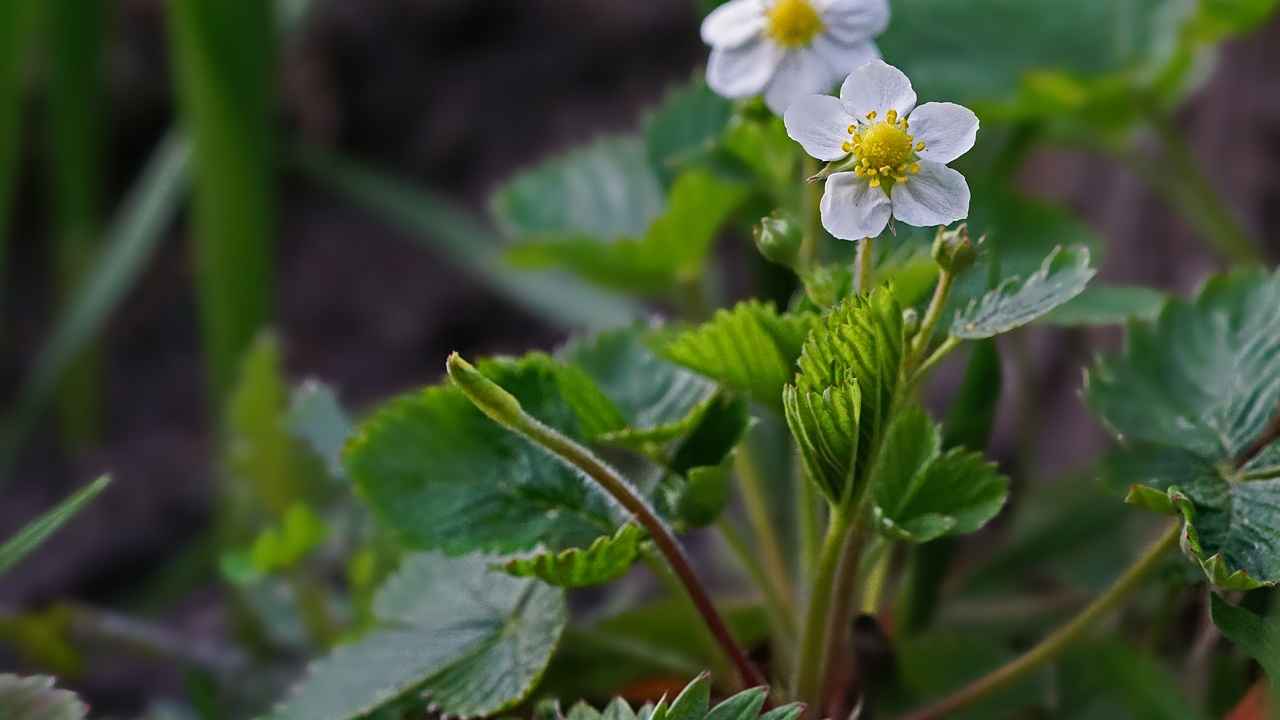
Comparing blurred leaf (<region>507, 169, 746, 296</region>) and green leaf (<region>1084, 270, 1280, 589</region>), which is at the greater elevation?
blurred leaf (<region>507, 169, 746, 296</region>)

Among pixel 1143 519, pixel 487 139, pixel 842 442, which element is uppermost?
pixel 487 139

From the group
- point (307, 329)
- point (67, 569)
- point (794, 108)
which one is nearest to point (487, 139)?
point (307, 329)

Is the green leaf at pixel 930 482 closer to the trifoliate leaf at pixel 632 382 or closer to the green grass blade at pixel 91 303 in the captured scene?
the trifoliate leaf at pixel 632 382

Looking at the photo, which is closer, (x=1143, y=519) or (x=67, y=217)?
(x=1143, y=519)

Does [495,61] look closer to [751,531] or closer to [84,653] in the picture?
[751,531]

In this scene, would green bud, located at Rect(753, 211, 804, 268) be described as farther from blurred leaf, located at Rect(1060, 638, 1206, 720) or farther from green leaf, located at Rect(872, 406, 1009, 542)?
blurred leaf, located at Rect(1060, 638, 1206, 720)

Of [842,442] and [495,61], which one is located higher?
[495,61]

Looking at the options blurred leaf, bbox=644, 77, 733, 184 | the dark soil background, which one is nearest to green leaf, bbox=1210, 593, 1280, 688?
blurred leaf, bbox=644, 77, 733, 184
